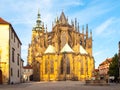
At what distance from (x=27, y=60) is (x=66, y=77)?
70226 millimetres

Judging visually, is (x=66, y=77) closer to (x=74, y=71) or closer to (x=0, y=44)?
(x=74, y=71)

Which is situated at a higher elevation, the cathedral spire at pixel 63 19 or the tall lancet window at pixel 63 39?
the cathedral spire at pixel 63 19

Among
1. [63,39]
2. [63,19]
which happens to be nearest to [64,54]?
[63,39]

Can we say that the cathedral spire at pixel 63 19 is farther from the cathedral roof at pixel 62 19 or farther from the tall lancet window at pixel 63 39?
the tall lancet window at pixel 63 39

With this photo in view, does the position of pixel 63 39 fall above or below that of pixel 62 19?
below

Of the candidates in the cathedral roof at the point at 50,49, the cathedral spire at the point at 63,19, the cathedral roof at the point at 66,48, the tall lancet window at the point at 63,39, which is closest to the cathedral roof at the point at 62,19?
the cathedral spire at the point at 63,19

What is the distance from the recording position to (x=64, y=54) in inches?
3895

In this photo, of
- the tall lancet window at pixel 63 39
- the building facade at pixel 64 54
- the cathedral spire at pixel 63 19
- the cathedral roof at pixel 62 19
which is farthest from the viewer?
the cathedral roof at pixel 62 19

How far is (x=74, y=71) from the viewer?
98.9 metres

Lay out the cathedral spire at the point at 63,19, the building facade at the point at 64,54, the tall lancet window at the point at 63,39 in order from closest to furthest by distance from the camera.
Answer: the building facade at the point at 64,54, the tall lancet window at the point at 63,39, the cathedral spire at the point at 63,19

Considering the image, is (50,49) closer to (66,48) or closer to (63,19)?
(66,48)

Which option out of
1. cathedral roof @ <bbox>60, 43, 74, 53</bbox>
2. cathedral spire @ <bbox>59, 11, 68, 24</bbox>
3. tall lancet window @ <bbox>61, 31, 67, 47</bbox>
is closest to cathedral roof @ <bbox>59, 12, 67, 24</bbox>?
cathedral spire @ <bbox>59, 11, 68, 24</bbox>

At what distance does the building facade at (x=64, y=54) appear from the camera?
323ft

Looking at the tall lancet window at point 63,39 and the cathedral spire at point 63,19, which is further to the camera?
the cathedral spire at point 63,19
